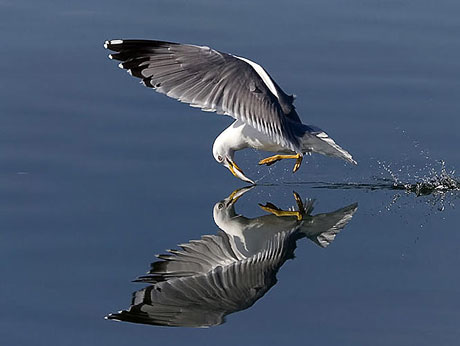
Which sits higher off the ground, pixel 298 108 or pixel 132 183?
pixel 298 108

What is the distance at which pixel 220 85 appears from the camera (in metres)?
4.95

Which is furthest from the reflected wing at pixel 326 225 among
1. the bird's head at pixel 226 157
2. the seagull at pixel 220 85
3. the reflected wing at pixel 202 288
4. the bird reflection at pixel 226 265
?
the bird's head at pixel 226 157

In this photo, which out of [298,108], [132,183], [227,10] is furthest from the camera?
[227,10]

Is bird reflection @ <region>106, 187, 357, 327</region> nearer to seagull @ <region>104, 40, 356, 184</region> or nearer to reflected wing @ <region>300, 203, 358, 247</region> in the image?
reflected wing @ <region>300, 203, 358, 247</region>

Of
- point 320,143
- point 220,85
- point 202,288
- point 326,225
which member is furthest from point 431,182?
point 202,288

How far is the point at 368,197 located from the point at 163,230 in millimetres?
1064

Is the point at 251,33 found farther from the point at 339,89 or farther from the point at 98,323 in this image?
the point at 98,323

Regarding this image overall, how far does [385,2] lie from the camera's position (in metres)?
7.72

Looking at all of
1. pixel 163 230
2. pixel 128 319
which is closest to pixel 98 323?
pixel 128 319

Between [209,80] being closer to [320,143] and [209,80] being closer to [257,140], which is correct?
[257,140]

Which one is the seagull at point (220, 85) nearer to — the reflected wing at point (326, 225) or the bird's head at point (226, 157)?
the bird's head at point (226, 157)

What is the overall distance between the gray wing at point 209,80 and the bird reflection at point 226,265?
374 mm

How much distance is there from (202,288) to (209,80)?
1203 millimetres

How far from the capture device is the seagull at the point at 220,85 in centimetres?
492
